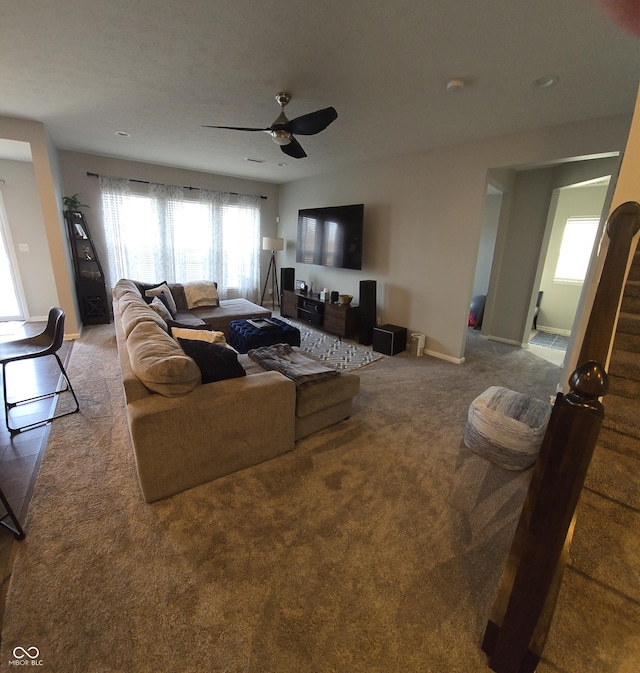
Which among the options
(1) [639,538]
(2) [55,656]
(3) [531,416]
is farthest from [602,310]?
(2) [55,656]

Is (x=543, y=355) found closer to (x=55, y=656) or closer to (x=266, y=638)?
(x=266, y=638)

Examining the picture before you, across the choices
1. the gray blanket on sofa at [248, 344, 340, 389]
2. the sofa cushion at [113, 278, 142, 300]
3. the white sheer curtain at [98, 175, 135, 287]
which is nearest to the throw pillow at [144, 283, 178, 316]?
the sofa cushion at [113, 278, 142, 300]

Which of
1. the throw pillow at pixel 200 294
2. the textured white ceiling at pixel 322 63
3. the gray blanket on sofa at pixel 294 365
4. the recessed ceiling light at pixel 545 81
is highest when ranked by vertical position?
the textured white ceiling at pixel 322 63

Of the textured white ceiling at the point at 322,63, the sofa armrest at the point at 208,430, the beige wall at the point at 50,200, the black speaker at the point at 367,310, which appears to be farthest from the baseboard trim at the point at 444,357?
the beige wall at the point at 50,200

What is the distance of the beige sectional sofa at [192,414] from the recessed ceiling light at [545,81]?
2.72m

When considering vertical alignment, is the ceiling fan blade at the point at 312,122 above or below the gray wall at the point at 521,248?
above

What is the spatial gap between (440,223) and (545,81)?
5.84 feet

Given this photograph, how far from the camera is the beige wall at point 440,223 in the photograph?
3.15 m

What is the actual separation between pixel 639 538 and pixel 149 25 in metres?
3.61

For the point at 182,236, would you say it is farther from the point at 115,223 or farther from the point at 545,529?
the point at 545,529

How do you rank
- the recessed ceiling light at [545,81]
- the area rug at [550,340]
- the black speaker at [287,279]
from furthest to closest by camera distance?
the black speaker at [287,279] → the area rug at [550,340] → the recessed ceiling light at [545,81]

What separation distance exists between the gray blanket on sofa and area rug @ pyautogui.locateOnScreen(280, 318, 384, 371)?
2.64 feet

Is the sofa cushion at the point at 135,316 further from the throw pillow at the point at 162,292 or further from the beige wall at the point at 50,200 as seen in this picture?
the beige wall at the point at 50,200

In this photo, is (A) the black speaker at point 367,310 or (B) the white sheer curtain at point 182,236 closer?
(A) the black speaker at point 367,310
